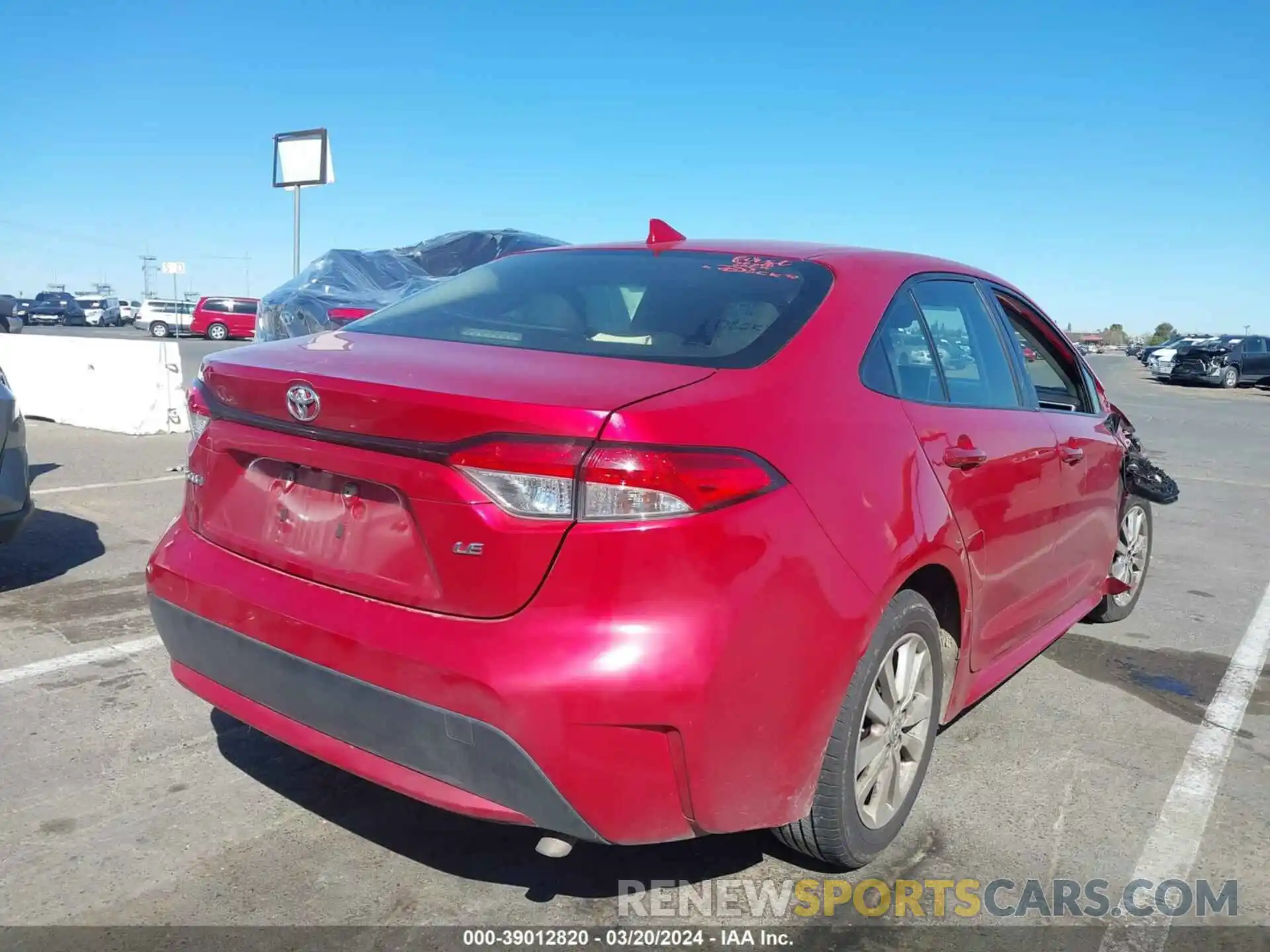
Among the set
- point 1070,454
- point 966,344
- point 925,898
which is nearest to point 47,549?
point 966,344

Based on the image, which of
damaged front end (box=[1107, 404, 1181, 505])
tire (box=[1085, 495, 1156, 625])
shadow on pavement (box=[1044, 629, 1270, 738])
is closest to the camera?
shadow on pavement (box=[1044, 629, 1270, 738])

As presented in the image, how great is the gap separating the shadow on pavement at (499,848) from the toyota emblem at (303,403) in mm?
1205

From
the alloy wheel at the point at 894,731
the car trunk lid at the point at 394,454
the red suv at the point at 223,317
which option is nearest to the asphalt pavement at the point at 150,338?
the red suv at the point at 223,317

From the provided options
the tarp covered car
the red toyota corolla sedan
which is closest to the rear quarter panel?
the red toyota corolla sedan

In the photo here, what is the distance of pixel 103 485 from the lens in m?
7.90

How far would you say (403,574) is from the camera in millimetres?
2311

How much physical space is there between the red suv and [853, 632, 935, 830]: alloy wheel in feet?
135

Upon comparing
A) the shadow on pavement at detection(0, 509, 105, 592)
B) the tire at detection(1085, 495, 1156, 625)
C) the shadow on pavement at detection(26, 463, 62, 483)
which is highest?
the tire at detection(1085, 495, 1156, 625)

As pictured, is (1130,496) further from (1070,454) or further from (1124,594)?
(1070,454)

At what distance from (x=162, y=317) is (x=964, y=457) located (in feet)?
165

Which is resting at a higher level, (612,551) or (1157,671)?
(612,551)

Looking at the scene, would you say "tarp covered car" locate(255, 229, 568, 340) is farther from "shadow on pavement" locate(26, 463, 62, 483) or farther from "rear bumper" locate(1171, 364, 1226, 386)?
"rear bumper" locate(1171, 364, 1226, 386)

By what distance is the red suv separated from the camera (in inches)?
1608

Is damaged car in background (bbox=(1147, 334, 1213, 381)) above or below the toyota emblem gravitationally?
below
